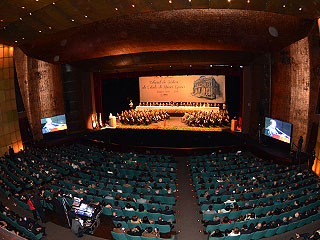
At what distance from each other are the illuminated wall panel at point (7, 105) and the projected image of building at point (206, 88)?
704 inches

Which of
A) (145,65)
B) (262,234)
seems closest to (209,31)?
(145,65)

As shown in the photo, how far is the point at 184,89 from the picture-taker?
28.8m

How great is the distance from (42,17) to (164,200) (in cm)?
1172

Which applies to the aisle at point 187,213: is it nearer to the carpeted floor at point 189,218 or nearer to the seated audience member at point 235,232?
the carpeted floor at point 189,218

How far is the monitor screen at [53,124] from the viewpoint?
2339 cm

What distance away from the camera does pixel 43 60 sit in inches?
900

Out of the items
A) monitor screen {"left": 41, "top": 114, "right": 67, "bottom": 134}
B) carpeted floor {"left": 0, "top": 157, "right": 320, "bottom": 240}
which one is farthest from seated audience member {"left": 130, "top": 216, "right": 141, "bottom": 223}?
monitor screen {"left": 41, "top": 114, "right": 67, "bottom": 134}

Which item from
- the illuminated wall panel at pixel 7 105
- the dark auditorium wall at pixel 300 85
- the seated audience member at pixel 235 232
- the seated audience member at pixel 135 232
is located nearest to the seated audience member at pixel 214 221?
the seated audience member at pixel 235 232

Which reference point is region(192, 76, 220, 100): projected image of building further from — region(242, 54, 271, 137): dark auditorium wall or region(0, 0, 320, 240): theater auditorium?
region(242, 54, 271, 137): dark auditorium wall

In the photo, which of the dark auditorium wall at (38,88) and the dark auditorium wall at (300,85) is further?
the dark auditorium wall at (38,88)

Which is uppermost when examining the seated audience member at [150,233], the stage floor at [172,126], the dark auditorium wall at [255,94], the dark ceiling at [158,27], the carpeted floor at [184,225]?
the dark ceiling at [158,27]

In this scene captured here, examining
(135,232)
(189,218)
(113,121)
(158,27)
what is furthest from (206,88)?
(135,232)

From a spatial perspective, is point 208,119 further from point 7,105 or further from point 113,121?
point 7,105

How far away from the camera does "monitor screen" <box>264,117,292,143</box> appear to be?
16600 mm
